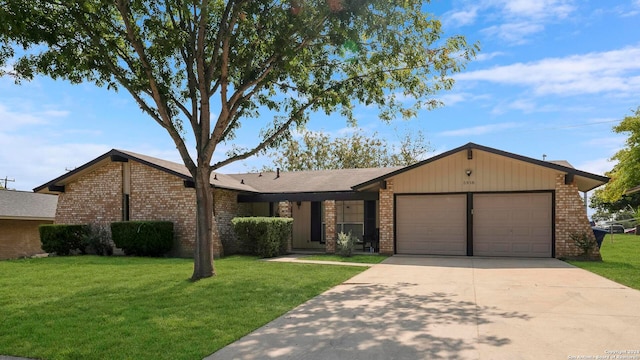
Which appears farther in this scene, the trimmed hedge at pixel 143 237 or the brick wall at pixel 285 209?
the brick wall at pixel 285 209

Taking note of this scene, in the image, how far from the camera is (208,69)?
11398mm

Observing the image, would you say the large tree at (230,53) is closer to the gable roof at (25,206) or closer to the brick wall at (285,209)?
the brick wall at (285,209)

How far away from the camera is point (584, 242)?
14.3m

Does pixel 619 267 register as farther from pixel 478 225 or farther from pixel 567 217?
pixel 478 225

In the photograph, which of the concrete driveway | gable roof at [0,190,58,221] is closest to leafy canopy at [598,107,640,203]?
the concrete driveway

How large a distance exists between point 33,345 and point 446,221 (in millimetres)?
13294

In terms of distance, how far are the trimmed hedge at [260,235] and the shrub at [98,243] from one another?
5370 mm

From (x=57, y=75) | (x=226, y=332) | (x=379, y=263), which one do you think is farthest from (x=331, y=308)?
(x=57, y=75)

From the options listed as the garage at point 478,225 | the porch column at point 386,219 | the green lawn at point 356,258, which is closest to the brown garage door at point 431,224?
the garage at point 478,225

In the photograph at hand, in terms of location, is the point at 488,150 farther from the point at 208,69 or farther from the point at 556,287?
the point at 208,69

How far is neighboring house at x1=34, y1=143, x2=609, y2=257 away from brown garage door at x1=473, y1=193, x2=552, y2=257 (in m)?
0.03

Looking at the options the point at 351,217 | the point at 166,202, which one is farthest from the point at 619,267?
the point at 166,202

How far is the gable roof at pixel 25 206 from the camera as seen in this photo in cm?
2133

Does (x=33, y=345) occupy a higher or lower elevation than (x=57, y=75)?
lower
